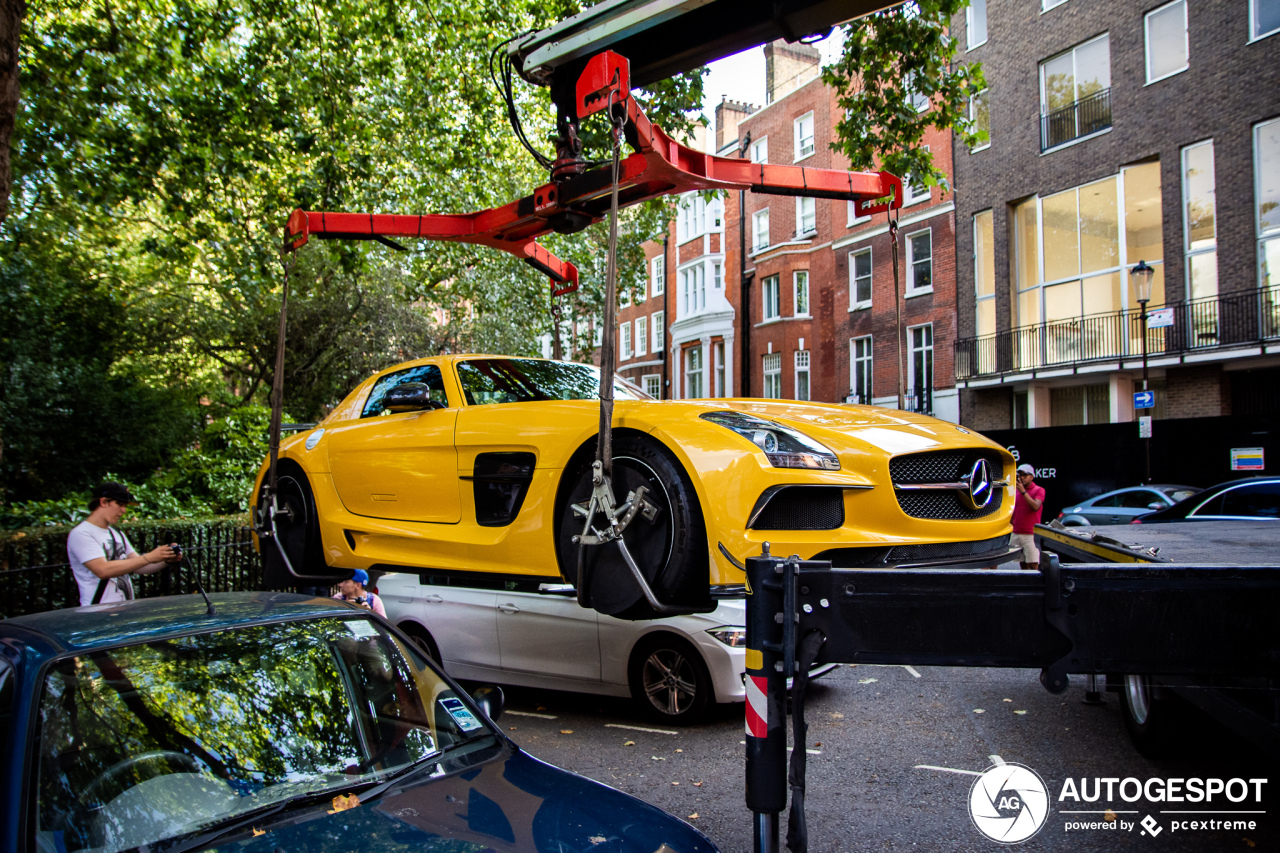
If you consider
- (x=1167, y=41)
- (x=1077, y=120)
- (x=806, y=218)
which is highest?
(x=1167, y=41)

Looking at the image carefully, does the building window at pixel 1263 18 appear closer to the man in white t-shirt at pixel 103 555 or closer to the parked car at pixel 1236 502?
the parked car at pixel 1236 502

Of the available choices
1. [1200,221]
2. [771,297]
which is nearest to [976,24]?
[1200,221]

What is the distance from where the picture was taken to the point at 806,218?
30500 mm

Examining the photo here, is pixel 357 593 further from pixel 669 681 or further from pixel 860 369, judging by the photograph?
pixel 860 369

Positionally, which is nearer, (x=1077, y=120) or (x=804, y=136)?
(x=1077, y=120)

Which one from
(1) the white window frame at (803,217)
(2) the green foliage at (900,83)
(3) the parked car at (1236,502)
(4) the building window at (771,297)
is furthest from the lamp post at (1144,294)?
(4) the building window at (771,297)

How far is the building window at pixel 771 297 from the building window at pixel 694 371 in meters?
4.38

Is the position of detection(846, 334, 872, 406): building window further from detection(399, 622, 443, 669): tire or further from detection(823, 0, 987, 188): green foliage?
detection(399, 622, 443, 669): tire

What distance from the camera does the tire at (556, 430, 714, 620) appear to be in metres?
3.40

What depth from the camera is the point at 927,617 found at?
2.27 m

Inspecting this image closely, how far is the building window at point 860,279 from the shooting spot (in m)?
27.7

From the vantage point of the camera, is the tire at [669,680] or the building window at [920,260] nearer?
the tire at [669,680]

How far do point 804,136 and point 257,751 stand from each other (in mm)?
30377

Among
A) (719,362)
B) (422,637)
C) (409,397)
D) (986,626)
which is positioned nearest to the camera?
(986,626)
